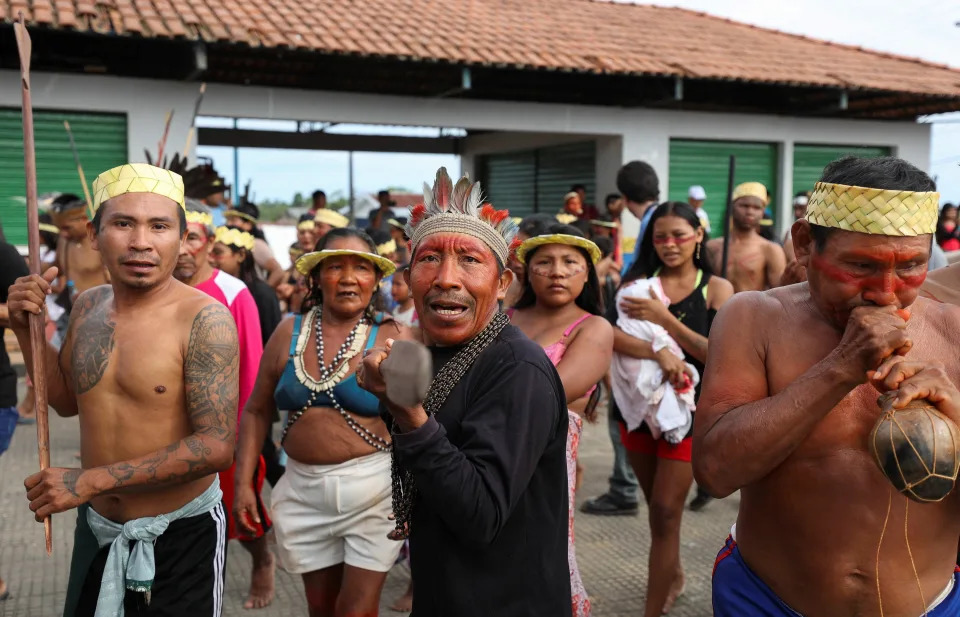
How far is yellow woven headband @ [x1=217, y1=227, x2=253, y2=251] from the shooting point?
652cm

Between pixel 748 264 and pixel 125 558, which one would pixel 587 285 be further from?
pixel 748 264

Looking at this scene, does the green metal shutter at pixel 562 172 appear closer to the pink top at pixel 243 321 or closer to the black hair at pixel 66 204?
the black hair at pixel 66 204

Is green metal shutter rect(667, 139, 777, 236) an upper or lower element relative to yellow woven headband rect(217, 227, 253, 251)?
upper

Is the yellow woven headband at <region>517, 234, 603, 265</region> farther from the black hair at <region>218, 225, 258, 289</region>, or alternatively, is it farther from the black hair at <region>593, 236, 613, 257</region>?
the black hair at <region>593, 236, 613, 257</region>

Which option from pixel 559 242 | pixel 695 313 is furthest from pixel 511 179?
pixel 559 242

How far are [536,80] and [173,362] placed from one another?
12.4 meters

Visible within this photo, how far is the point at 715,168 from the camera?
51.3 ft

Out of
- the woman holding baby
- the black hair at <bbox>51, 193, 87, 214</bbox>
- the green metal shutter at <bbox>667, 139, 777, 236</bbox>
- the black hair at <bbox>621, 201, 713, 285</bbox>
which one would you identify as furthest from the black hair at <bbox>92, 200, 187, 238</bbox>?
the green metal shutter at <bbox>667, 139, 777, 236</bbox>

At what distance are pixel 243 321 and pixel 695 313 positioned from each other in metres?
2.43

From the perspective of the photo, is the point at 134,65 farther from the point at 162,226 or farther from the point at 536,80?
the point at 162,226

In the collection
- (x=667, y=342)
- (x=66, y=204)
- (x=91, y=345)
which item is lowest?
(x=667, y=342)

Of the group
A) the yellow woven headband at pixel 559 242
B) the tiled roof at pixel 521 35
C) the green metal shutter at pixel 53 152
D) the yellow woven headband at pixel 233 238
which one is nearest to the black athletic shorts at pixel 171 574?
the yellow woven headband at pixel 559 242

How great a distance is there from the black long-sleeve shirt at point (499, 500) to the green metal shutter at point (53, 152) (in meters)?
10.4

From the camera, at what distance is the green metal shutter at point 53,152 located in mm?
11258
